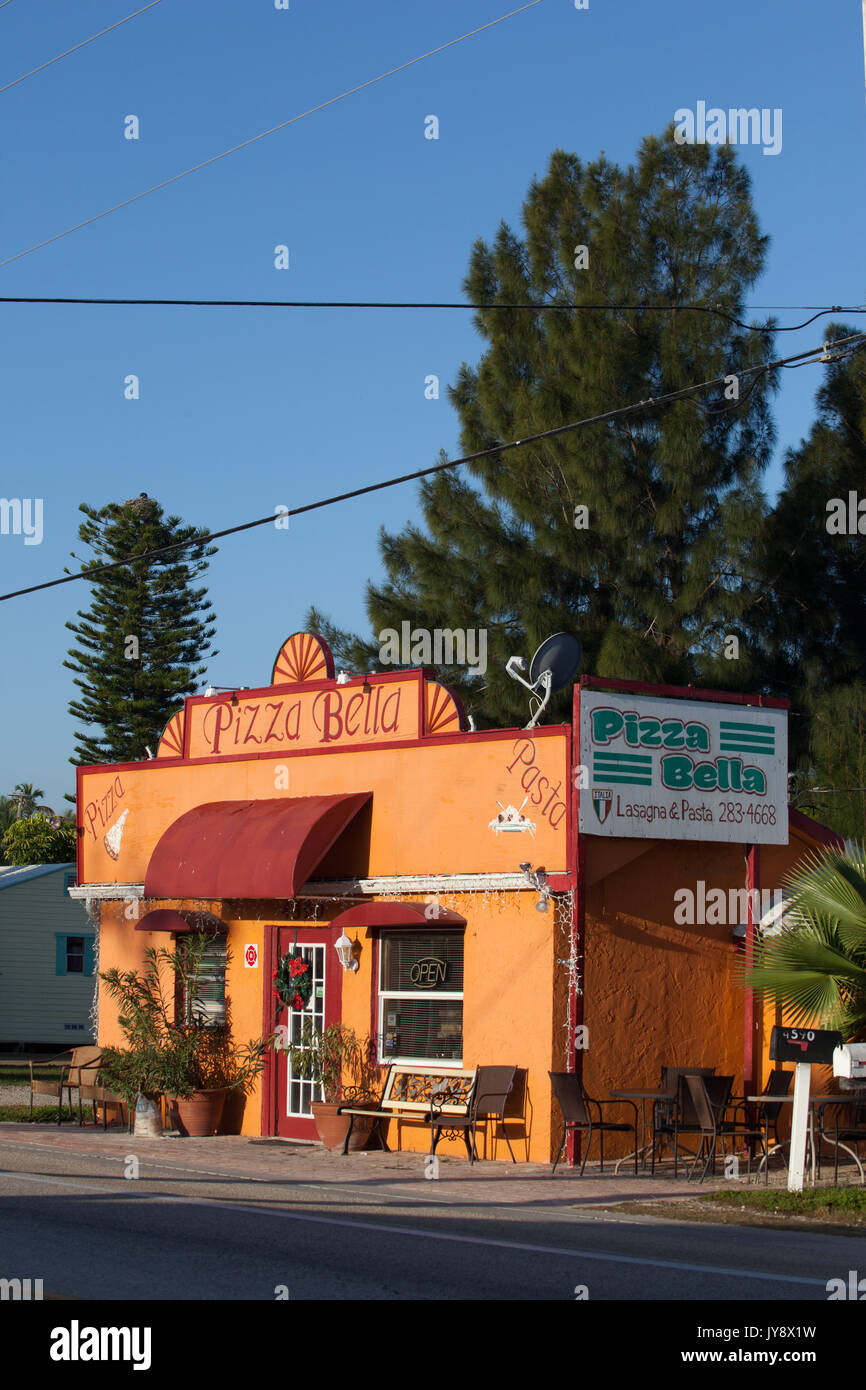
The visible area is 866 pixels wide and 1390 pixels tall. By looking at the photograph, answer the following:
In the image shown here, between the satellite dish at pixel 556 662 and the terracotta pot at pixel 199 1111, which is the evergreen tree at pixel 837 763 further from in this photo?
→ the terracotta pot at pixel 199 1111

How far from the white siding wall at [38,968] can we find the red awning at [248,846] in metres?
19.3

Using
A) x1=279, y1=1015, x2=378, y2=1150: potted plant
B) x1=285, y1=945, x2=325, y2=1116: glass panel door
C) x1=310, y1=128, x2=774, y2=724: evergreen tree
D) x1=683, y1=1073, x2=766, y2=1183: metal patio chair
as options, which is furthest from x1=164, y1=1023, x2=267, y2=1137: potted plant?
x1=310, y1=128, x2=774, y2=724: evergreen tree

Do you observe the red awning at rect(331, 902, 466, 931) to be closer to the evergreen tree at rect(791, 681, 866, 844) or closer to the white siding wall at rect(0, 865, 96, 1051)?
the evergreen tree at rect(791, 681, 866, 844)

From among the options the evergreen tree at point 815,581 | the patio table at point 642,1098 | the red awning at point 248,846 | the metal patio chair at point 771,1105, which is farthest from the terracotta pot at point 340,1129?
the evergreen tree at point 815,581

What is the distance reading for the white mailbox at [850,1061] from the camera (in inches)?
543

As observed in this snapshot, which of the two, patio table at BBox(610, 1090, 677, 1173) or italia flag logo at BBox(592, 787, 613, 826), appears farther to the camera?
italia flag logo at BBox(592, 787, 613, 826)

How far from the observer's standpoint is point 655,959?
671 inches

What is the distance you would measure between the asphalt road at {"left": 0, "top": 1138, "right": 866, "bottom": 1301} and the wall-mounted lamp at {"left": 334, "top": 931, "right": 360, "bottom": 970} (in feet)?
13.1

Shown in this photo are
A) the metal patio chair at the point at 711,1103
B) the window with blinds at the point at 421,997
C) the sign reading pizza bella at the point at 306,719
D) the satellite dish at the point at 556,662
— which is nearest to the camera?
the metal patio chair at the point at 711,1103

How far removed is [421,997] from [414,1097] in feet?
3.50

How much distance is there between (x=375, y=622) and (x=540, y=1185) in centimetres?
2239

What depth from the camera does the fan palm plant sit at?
46.9ft

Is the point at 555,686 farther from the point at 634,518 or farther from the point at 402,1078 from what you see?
the point at 634,518
